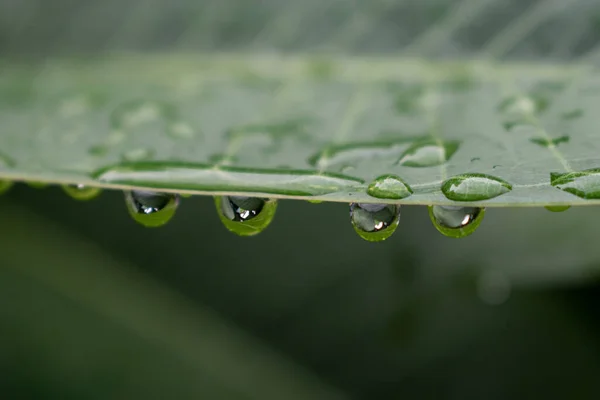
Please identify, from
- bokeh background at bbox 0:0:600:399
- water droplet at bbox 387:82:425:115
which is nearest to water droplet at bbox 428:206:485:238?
water droplet at bbox 387:82:425:115

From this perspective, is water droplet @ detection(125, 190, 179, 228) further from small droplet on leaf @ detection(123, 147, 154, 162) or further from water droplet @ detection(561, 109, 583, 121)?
water droplet @ detection(561, 109, 583, 121)

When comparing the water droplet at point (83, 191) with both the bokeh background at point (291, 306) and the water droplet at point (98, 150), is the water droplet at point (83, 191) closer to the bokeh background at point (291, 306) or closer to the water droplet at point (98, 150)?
the water droplet at point (98, 150)

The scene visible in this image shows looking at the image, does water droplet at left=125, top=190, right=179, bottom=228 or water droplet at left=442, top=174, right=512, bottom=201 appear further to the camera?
water droplet at left=125, top=190, right=179, bottom=228

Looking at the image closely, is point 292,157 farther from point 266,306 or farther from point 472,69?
point 266,306

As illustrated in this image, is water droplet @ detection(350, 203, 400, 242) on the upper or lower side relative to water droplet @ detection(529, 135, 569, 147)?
lower

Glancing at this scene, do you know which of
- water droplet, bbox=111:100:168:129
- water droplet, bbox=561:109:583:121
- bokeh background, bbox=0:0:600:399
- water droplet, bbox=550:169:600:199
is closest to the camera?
water droplet, bbox=550:169:600:199

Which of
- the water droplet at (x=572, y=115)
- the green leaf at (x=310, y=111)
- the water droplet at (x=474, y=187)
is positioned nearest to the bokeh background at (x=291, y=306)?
the green leaf at (x=310, y=111)

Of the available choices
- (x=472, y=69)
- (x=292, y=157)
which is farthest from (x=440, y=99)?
→ (x=292, y=157)

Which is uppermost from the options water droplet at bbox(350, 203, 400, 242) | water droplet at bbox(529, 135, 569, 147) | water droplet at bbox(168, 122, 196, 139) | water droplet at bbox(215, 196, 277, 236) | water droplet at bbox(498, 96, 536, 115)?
water droplet at bbox(498, 96, 536, 115)
